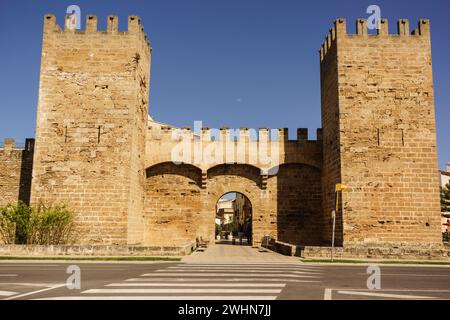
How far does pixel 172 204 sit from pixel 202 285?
14.5 m

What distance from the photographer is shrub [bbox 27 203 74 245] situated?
1784 centimetres

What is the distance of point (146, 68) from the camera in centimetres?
2225

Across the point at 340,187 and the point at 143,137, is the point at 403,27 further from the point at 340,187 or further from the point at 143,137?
the point at 143,137

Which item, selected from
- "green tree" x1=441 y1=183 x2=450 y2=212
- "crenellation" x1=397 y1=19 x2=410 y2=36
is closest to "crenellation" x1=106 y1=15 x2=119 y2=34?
"crenellation" x1=397 y1=19 x2=410 y2=36

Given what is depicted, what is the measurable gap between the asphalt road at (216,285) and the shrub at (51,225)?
24.6 ft

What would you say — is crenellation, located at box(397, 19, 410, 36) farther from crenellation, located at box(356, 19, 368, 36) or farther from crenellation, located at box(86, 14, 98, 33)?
crenellation, located at box(86, 14, 98, 33)

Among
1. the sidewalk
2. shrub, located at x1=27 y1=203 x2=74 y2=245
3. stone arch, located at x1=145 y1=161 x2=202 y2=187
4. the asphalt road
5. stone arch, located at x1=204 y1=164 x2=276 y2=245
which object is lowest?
the sidewalk

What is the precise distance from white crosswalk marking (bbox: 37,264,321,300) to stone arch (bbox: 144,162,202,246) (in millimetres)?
11349

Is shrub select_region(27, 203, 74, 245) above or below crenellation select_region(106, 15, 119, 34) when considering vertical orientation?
below

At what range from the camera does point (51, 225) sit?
17844 millimetres

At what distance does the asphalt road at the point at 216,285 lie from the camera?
6.80 meters

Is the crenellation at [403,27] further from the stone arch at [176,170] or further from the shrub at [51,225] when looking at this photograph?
the shrub at [51,225]

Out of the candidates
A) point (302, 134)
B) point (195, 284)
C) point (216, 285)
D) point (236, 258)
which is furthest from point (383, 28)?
point (195, 284)
